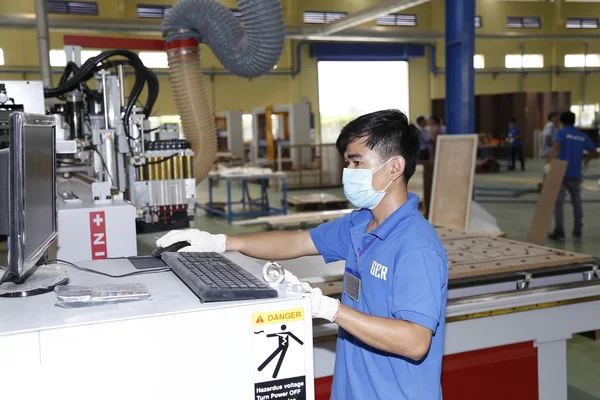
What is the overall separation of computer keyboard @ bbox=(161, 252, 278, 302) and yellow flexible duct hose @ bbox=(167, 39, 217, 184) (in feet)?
9.06

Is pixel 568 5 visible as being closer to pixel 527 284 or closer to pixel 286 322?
pixel 527 284

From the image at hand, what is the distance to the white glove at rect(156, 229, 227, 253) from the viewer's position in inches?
71.9

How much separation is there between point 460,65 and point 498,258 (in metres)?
4.67

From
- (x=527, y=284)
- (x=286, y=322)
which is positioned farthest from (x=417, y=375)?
(x=527, y=284)

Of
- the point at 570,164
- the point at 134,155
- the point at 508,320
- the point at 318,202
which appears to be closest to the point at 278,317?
the point at 508,320

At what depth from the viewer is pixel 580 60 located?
823 inches

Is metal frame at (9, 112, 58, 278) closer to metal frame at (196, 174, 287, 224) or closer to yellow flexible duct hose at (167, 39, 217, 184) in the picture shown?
yellow flexible duct hose at (167, 39, 217, 184)

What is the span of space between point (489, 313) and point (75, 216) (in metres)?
1.83

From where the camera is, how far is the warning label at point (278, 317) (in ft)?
4.03

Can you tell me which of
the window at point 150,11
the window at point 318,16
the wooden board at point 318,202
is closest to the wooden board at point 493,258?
the wooden board at point 318,202

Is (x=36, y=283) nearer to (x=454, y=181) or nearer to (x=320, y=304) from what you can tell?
(x=320, y=304)

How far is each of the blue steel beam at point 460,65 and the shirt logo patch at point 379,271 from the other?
6009 millimetres

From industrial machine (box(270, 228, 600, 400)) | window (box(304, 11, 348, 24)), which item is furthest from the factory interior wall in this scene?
industrial machine (box(270, 228, 600, 400))

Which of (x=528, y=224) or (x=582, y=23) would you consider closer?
(x=528, y=224)
